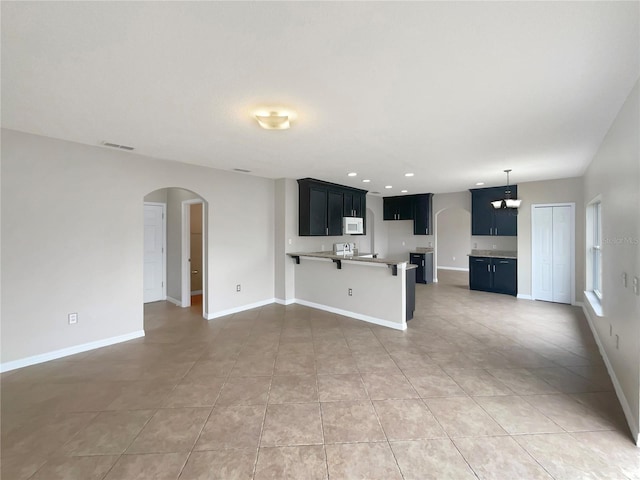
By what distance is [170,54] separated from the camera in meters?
1.64

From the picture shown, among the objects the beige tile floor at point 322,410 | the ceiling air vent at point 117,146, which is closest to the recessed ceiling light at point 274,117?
the ceiling air vent at point 117,146

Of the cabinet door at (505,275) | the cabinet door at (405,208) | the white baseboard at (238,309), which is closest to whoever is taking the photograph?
the white baseboard at (238,309)

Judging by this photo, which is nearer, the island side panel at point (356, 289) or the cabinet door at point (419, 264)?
the island side panel at point (356, 289)

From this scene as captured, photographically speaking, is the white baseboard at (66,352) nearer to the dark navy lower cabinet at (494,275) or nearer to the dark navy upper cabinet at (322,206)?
the dark navy upper cabinet at (322,206)

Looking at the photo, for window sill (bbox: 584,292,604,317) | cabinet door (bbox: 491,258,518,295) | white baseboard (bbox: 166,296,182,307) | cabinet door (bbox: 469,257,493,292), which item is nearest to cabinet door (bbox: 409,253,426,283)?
cabinet door (bbox: 469,257,493,292)

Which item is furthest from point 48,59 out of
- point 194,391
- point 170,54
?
point 194,391

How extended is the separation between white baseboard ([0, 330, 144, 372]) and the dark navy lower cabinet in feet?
22.5

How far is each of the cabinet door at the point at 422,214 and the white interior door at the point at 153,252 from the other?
251 inches

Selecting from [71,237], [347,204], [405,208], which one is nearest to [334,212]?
[347,204]

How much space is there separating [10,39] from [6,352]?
3.04 metres

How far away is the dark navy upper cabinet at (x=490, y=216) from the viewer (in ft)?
21.0

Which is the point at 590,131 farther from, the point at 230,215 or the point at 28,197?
the point at 28,197

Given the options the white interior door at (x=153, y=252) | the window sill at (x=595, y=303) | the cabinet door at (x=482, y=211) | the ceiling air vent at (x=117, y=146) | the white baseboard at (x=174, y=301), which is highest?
the ceiling air vent at (x=117, y=146)

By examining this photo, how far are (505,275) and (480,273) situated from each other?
1.69 ft
